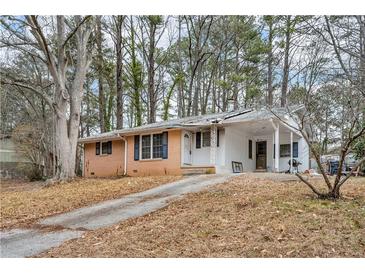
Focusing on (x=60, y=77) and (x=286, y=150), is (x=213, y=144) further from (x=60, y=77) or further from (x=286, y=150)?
(x=60, y=77)

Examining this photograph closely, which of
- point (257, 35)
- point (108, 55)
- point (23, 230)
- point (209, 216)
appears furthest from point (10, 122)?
point (209, 216)

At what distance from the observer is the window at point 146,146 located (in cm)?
1658

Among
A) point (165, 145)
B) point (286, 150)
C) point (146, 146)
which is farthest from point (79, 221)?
point (286, 150)

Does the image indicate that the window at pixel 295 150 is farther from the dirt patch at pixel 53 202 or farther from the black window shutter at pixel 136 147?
the black window shutter at pixel 136 147

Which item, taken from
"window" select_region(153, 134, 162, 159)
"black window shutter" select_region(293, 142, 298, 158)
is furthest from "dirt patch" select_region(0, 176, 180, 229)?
"black window shutter" select_region(293, 142, 298, 158)

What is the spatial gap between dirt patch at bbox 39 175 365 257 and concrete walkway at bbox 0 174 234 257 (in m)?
0.38

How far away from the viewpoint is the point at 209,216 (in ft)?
20.3

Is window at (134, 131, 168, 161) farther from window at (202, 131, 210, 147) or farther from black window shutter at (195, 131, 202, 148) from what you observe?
window at (202, 131, 210, 147)

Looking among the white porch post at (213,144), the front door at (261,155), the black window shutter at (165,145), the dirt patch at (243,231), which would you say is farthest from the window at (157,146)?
the dirt patch at (243,231)

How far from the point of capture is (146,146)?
1672cm

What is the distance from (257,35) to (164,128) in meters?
10.5

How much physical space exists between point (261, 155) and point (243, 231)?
12.3 m

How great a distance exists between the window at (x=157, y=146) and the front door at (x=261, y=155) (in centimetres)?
470

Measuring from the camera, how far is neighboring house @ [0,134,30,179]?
84.1 feet
